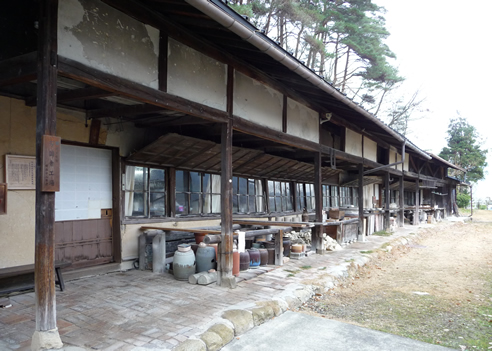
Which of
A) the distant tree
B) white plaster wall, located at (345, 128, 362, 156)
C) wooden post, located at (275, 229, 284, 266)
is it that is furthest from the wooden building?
the distant tree

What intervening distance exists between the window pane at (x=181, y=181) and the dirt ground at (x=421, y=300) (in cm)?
398

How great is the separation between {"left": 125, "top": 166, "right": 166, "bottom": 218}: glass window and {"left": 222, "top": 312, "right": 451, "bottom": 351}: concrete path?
12.4 feet

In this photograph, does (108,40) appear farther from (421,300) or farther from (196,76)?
(421,300)

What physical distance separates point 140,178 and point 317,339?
471cm

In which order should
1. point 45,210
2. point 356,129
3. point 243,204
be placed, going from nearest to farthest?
1. point 45,210
2. point 243,204
3. point 356,129

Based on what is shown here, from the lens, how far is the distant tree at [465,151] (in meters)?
37.7

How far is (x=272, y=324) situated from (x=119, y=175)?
4017mm

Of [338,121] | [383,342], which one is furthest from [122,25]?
[338,121]

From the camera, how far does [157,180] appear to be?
7496mm

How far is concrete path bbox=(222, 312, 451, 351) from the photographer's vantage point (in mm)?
3828

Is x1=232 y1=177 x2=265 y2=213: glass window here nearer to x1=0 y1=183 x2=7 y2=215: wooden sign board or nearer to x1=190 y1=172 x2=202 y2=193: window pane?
x1=190 y1=172 x2=202 y2=193: window pane

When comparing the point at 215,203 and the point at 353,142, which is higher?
the point at 353,142

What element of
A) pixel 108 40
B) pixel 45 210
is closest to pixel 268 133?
pixel 108 40

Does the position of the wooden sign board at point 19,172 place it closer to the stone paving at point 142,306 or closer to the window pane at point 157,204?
the stone paving at point 142,306
